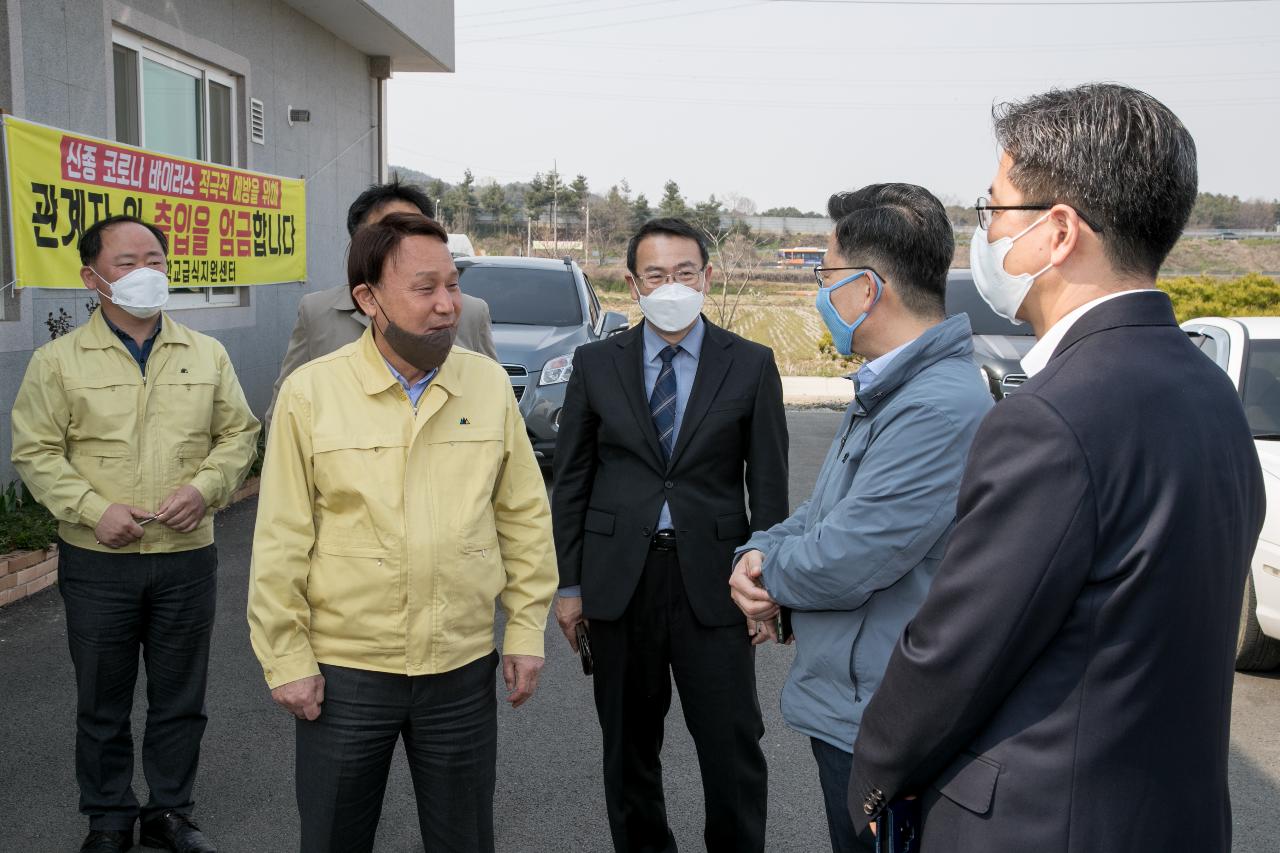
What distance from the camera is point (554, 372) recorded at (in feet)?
32.3

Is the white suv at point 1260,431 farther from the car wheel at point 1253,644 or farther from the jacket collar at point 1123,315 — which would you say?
the jacket collar at point 1123,315

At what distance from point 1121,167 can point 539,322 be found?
30.8 ft

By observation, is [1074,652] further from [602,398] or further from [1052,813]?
[602,398]

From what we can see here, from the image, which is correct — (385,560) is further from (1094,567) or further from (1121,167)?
(1121,167)

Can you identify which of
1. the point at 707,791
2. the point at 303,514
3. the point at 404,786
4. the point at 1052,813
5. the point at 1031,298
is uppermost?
the point at 1031,298

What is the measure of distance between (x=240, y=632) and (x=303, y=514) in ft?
12.1

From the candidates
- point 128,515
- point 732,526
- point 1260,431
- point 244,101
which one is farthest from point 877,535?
point 244,101

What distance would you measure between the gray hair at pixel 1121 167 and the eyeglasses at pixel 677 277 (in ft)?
6.22

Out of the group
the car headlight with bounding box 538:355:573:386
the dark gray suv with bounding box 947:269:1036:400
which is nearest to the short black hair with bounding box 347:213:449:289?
the car headlight with bounding box 538:355:573:386

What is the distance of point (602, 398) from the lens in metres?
3.32

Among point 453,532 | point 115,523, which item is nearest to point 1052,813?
point 453,532

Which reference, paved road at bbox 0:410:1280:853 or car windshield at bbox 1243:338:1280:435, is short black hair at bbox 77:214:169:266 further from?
car windshield at bbox 1243:338:1280:435

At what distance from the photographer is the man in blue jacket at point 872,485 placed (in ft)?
7.35

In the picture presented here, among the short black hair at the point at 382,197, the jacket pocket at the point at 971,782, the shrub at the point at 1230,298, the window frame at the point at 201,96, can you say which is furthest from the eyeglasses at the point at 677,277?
the shrub at the point at 1230,298
